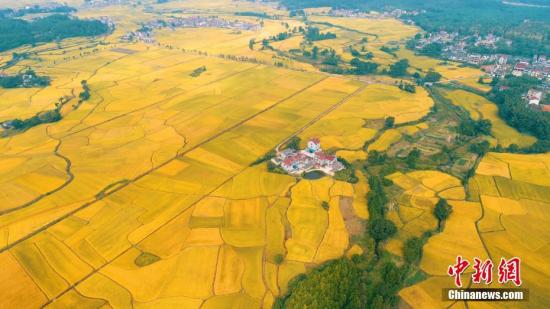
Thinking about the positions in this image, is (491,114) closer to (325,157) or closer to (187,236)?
(325,157)

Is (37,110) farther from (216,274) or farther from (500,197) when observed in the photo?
(500,197)

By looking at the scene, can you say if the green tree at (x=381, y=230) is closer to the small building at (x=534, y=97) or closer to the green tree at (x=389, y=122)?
the green tree at (x=389, y=122)

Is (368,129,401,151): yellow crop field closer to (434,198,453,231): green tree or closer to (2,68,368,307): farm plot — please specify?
(2,68,368,307): farm plot

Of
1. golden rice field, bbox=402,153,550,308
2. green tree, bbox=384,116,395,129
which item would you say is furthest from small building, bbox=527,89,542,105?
green tree, bbox=384,116,395,129

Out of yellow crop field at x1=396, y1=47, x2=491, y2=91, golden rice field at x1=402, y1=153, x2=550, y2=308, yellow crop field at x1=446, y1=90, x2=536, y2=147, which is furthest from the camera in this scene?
yellow crop field at x1=396, y1=47, x2=491, y2=91

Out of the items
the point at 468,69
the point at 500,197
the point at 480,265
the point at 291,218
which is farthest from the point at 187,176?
the point at 468,69

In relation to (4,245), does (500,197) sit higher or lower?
higher

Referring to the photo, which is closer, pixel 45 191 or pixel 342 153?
pixel 45 191
